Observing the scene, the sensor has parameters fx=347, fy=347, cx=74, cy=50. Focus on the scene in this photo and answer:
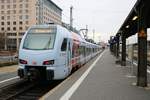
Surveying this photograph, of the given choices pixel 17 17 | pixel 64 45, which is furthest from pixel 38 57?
pixel 17 17

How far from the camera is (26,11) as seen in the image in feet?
410

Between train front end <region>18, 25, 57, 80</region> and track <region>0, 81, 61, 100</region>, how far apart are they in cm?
67

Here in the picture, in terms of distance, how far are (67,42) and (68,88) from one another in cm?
484

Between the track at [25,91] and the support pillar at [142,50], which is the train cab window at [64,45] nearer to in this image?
the track at [25,91]

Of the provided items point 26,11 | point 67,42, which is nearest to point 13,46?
point 26,11

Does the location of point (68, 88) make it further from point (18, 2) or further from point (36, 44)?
point (18, 2)

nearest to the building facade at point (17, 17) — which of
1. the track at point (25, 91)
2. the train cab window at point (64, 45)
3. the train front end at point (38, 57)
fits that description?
the track at point (25, 91)

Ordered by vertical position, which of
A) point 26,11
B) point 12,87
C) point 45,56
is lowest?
point 12,87

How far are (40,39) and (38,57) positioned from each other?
4.36ft

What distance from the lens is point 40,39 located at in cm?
1677

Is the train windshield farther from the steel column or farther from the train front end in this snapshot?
the steel column

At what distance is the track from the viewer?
555 inches

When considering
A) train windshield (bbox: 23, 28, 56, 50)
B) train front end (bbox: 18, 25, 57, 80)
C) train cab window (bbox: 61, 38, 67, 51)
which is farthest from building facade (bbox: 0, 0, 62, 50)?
train front end (bbox: 18, 25, 57, 80)

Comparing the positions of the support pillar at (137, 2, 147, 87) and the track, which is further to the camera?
the support pillar at (137, 2, 147, 87)
